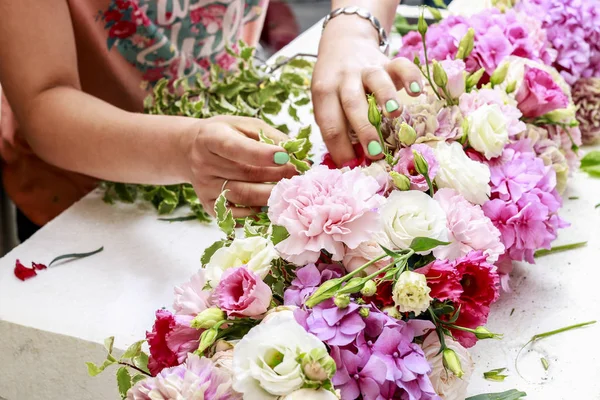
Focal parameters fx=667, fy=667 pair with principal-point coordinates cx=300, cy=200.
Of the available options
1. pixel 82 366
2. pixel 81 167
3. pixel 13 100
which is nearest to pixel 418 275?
pixel 82 366

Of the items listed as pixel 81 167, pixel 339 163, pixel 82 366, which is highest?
pixel 339 163

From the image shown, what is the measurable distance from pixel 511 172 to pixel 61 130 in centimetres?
65

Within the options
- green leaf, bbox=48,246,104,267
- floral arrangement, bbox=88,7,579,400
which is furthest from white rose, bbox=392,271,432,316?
green leaf, bbox=48,246,104,267

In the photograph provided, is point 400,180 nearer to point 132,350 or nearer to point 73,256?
point 132,350

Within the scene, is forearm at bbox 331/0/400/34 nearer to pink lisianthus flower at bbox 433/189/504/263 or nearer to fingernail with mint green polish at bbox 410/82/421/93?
fingernail with mint green polish at bbox 410/82/421/93

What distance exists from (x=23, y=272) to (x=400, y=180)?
57cm

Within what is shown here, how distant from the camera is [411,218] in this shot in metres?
0.63

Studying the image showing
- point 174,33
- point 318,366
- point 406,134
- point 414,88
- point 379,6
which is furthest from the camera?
point 174,33

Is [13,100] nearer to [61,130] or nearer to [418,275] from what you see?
[61,130]

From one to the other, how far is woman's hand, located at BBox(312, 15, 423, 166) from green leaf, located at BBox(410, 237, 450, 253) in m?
0.22

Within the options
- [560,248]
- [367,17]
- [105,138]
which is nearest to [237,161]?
[105,138]

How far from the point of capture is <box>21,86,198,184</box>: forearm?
904 mm

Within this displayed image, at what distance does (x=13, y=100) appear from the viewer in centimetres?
106

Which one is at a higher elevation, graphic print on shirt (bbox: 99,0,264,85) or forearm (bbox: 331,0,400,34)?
forearm (bbox: 331,0,400,34)
